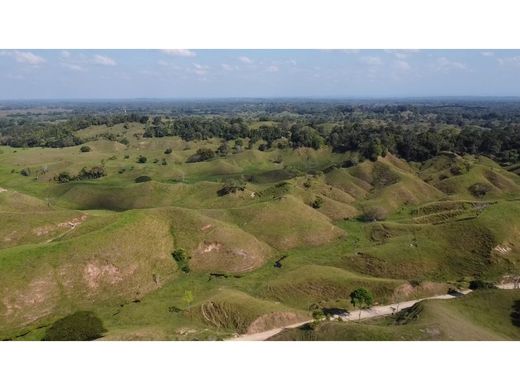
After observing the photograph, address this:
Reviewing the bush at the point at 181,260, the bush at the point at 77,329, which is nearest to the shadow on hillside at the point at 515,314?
the bush at the point at 181,260

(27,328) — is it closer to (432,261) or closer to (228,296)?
(228,296)

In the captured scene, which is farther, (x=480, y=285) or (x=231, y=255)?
(x=231, y=255)

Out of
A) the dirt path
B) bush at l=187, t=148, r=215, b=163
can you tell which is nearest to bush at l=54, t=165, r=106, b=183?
bush at l=187, t=148, r=215, b=163

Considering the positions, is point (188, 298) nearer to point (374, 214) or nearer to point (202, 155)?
point (374, 214)

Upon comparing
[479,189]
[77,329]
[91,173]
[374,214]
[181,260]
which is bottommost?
[374,214]

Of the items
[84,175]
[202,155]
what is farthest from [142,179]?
[202,155]

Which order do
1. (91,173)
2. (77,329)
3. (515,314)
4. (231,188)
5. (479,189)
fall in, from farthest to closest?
(91,173), (479,189), (231,188), (515,314), (77,329)
